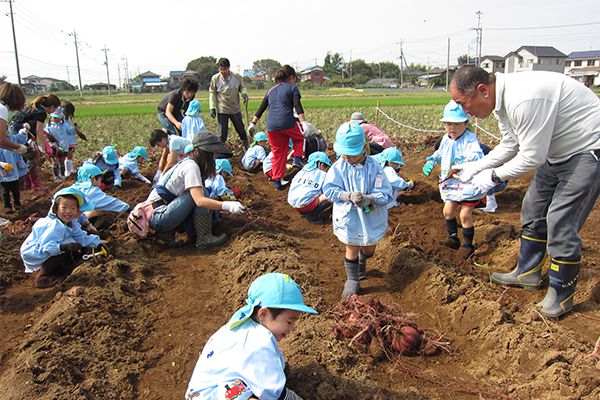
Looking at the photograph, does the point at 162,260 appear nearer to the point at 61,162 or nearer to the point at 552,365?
the point at 552,365

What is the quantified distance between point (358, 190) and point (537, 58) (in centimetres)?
6963

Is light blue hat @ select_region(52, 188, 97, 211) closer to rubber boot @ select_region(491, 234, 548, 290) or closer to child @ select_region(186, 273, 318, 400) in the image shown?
child @ select_region(186, 273, 318, 400)

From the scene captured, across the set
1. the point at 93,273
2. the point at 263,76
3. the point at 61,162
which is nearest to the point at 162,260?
the point at 93,273

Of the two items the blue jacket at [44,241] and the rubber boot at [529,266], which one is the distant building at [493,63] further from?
the blue jacket at [44,241]

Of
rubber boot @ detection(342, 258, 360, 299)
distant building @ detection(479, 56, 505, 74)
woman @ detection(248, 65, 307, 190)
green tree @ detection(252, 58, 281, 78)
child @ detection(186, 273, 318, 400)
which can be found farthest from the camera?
green tree @ detection(252, 58, 281, 78)

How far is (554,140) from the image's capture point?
3504 mm

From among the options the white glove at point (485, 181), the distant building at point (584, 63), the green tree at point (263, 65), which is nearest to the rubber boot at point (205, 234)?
the white glove at point (485, 181)

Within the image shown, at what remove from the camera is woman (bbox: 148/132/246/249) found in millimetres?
5184

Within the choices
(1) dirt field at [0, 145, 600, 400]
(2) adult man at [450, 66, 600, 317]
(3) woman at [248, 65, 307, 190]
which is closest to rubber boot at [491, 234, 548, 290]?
(1) dirt field at [0, 145, 600, 400]

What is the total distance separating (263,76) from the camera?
10519cm

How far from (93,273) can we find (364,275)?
8.92 ft

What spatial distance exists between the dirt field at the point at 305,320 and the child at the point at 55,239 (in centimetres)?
24

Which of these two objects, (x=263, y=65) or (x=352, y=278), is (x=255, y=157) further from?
(x=263, y=65)

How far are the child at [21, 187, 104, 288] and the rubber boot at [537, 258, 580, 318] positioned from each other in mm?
4423
